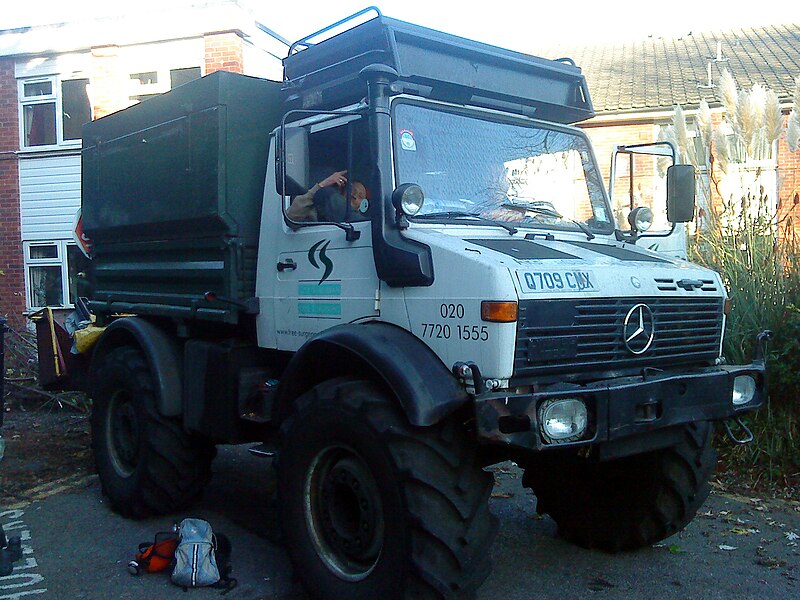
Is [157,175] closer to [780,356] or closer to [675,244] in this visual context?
[675,244]

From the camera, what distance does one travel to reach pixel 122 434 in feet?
20.1

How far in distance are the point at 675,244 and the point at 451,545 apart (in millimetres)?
4061

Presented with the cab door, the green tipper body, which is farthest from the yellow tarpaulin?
A: the cab door

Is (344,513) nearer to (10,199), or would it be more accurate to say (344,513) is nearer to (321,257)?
(321,257)

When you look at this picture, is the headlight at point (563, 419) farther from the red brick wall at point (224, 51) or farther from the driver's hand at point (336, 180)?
the red brick wall at point (224, 51)

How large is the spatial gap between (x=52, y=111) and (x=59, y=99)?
314 mm

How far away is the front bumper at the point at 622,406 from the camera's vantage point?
348cm

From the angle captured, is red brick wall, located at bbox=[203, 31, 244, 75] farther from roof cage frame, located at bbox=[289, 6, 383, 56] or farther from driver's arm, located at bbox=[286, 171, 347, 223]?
driver's arm, located at bbox=[286, 171, 347, 223]

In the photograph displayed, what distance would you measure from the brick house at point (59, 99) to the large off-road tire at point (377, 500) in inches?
451

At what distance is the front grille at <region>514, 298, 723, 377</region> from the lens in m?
3.68

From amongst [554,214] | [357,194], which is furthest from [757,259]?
[357,194]

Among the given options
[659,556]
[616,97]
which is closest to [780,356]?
[659,556]

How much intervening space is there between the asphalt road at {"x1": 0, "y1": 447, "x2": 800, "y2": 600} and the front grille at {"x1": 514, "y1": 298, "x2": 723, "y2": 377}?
4.19 ft

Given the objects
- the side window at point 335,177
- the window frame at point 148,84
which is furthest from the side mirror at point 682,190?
the window frame at point 148,84
